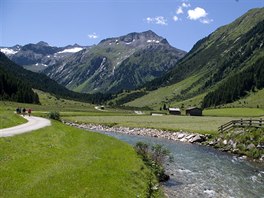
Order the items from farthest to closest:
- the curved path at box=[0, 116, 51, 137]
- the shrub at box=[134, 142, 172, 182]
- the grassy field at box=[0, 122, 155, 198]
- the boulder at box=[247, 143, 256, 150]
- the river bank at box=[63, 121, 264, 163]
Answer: the river bank at box=[63, 121, 264, 163] → the boulder at box=[247, 143, 256, 150] → the curved path at box=[0, 116, 51, 137] → the shrub at box=[134, 142, 172, 182] → the grassy field at box=[0, 122, 155, 198]

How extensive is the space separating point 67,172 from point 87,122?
3639 inches

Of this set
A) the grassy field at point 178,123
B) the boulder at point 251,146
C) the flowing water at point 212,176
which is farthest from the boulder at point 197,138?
the boulder at point 251,146

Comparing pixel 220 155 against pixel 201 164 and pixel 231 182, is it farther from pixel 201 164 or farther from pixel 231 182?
pixel 231 182

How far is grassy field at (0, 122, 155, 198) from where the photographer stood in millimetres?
24328

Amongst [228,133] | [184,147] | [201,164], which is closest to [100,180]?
[201,164]

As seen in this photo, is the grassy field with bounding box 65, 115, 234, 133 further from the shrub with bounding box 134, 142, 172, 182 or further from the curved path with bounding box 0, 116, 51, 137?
the curved path with bounding box 0, 116, 51, 137

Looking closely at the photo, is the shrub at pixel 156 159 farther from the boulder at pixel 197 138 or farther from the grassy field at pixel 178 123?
the grassy field at pixel 178 123

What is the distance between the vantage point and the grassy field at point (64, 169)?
24.3 meters

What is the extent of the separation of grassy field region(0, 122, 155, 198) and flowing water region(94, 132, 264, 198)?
441cm

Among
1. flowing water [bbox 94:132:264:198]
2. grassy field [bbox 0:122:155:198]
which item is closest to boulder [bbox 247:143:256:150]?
flowing water [bbox 94:132:264:198]

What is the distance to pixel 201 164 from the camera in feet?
164

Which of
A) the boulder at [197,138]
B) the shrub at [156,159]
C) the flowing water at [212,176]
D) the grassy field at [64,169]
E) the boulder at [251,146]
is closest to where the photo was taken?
the grassy field at [64,169]

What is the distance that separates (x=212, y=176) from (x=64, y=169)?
19986 mm

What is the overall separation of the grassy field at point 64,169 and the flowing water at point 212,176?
4.41 meters
